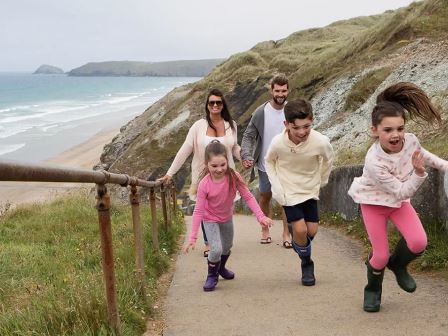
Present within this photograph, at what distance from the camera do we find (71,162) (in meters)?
33.1

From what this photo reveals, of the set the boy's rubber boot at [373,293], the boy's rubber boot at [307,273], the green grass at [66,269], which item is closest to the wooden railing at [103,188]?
the green grass at [66,269]

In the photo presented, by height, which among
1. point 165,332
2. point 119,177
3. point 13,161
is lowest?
point 165,332

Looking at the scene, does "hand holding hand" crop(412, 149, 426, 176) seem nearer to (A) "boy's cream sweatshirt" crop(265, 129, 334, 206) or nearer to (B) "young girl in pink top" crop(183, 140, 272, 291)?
(A) "boy's cream sweatshirt" crop(265, 129, 334, 206)

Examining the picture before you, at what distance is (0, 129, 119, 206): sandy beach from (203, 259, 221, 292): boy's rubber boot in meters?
11.0

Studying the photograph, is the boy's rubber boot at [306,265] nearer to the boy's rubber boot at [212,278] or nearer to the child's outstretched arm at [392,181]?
the boy's rubber boot at [212,278]

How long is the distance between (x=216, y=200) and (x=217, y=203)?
3 centimetres

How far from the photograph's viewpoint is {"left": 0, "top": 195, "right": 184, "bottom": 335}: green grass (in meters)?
3.44

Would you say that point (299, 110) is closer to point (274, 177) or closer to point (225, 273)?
point (274, 177)

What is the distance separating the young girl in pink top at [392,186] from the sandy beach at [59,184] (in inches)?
491

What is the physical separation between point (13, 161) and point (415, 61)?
36.5ft

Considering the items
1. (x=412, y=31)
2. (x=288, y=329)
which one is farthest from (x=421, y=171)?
(x=412, y=31)

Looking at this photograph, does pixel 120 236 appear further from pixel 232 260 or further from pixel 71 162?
pixel 71 162

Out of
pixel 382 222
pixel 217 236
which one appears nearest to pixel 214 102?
pixel 217 236

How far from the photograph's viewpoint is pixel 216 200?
5.06m
